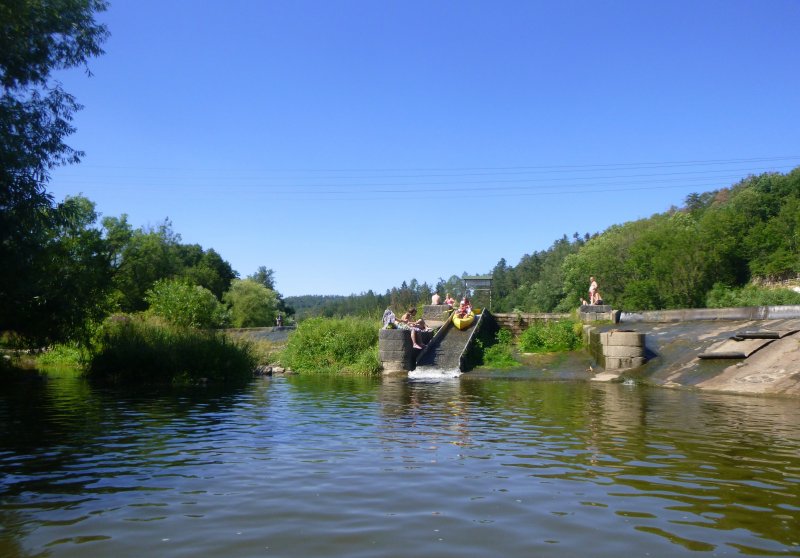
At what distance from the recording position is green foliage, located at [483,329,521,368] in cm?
2371

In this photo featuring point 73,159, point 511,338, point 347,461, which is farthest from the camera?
point 511,338

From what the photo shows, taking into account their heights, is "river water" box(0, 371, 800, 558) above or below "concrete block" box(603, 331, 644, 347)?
below

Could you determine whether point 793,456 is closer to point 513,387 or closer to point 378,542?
point 378,542

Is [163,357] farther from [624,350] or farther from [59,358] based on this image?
[624,350]

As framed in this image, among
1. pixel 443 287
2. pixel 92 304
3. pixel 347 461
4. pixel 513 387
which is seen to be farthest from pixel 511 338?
pixel 443 287

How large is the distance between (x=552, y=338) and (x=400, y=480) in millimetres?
19336

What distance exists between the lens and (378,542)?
513 cm

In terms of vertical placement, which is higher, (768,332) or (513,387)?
(768,332)

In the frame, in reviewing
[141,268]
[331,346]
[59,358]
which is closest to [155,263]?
[141,268]

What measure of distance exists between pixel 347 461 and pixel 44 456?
3828 mm

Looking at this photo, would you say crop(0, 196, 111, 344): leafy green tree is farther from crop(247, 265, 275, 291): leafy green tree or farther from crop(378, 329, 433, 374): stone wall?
crop(247, 265, 275, 291): leafy green tree

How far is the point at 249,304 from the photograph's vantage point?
6744cm

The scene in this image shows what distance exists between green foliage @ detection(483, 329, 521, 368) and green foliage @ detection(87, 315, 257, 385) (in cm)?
848

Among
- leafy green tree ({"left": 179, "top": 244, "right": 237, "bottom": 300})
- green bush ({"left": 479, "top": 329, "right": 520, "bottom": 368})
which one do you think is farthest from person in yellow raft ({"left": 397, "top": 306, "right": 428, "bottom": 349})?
leafy green tree ({"left": 179, "top": 244, "right": 237, "bottom": 300})
